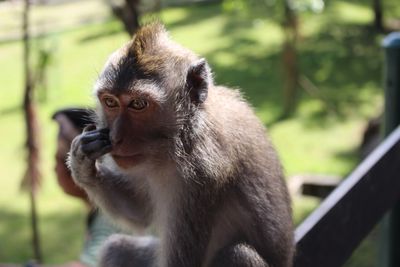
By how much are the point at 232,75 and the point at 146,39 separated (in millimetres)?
8350

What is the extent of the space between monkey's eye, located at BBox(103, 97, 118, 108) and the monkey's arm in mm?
207

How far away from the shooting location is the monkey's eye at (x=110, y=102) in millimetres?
2512

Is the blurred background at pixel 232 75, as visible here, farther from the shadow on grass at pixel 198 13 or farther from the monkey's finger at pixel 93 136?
the monkey's finger at pixel 93 136

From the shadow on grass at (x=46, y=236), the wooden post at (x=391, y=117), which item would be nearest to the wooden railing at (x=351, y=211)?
the wooden post at (x=391, y=117)

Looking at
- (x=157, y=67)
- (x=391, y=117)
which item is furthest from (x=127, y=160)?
(x=391, y=117)

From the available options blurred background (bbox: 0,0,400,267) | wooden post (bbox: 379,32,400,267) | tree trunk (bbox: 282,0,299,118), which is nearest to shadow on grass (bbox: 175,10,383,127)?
blurred background (bbox: 0,0,400,267)

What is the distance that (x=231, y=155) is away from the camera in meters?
2.72

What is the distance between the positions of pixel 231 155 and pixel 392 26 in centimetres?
1102

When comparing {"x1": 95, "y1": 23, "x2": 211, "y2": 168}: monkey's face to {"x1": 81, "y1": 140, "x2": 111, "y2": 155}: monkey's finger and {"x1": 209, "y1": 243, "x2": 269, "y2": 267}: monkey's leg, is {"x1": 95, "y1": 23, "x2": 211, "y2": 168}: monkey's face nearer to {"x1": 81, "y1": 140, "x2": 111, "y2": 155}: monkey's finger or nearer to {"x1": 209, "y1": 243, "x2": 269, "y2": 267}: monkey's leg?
{"x1": 81, "y1": 140, "x2": 111, "y2": 155}: monkey's finger

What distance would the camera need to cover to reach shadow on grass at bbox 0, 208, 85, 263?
6.71m

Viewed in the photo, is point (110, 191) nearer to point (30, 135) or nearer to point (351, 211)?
point (351, 211)

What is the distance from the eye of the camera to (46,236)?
7055mm

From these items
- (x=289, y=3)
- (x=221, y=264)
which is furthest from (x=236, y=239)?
(x=289, y=3)

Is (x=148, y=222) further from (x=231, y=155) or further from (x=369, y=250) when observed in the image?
(x=369, y=250)
